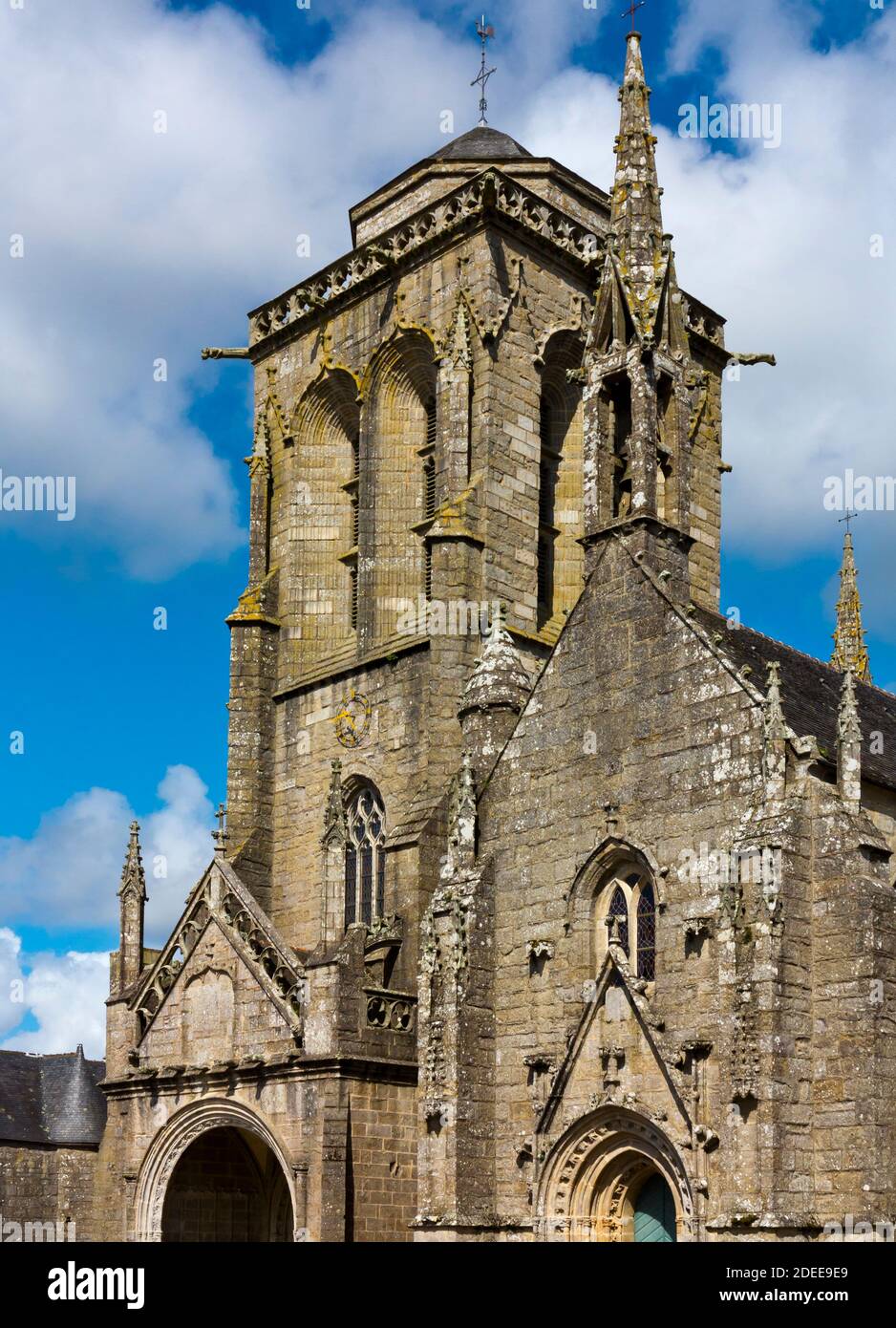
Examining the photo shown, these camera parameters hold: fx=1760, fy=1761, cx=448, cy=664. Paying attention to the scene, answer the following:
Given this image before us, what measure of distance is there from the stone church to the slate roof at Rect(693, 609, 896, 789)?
0.36 feet

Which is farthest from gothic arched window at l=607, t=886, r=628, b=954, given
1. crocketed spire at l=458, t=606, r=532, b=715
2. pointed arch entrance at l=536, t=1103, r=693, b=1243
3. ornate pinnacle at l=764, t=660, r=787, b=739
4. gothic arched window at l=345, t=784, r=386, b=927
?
gothic arched window at l=345, t=784, r=386, b=927

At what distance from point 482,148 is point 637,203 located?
33.7 ft

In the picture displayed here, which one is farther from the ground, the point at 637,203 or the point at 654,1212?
the point at 637,203

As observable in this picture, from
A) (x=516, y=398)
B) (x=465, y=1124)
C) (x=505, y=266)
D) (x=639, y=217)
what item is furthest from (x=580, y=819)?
(x=505, y=266)

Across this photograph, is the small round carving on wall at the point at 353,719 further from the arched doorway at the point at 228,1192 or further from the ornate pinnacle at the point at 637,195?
the ornate pinnacle at the point at 637,195

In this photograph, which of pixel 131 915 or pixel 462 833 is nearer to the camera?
pixel 462 833

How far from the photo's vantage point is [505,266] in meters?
29.3

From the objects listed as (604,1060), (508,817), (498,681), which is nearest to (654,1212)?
(604,1060)

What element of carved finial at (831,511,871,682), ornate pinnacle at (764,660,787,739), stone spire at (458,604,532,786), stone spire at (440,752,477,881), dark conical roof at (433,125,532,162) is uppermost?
dark conical roof at (433,125,532,162)

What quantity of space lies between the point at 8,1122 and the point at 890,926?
21936 millimetres

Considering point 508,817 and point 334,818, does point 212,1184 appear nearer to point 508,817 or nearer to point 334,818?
point 334,818

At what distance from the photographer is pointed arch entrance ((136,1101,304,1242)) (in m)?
25.4

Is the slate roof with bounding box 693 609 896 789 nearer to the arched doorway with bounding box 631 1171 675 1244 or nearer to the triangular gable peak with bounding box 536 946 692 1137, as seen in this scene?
the triangular gable peak with bounding box 536 946 692 1137

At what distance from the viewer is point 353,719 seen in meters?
28.7
